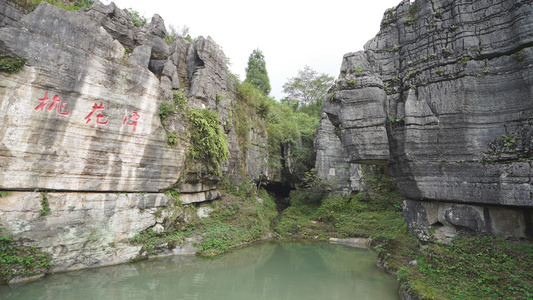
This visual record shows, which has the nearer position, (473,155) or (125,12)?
(473,155)

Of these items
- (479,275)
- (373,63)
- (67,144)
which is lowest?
(479,275)

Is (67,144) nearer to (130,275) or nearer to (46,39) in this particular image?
(46,39)

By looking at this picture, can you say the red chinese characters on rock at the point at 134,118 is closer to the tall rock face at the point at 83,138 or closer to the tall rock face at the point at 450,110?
the tall rock face at the point at 83,138

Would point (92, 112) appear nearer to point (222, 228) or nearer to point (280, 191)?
point (222, 228)

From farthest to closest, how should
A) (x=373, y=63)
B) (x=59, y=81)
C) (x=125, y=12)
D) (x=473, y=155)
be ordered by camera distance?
(x=125, y=12)
(x=373, y=63)
(x=59, y=81)
(x=473, y=155)

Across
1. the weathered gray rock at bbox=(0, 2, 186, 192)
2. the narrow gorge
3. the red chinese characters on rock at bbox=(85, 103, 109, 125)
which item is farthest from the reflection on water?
the red chinese characters on rock at bbox=(85, 103, 109, 125)

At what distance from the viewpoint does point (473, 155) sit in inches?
227

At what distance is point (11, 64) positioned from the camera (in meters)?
5.52

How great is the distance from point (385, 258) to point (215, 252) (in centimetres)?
546

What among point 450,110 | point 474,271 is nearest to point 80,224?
point 474,271

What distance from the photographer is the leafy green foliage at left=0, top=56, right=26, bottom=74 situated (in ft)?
17.9

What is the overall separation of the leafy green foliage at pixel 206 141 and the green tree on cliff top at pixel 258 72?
13864 millimetres

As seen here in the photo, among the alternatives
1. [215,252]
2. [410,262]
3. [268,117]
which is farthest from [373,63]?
[268,117]

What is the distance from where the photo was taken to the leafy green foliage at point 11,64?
545 centimetres
